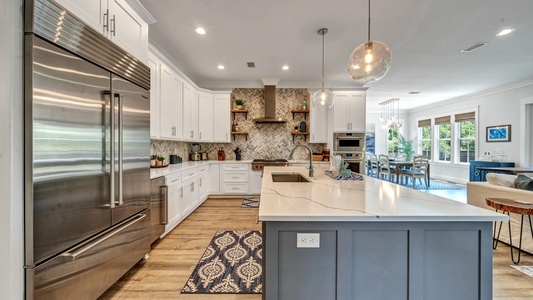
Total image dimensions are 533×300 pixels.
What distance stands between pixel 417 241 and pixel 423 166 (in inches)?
238

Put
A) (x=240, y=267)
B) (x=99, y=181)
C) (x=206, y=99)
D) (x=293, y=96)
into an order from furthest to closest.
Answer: (x=293, y=96) → (x=206, y=99) → (x=240, y=267) → (x=99, y=181)

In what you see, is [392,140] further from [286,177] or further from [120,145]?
[120,145]


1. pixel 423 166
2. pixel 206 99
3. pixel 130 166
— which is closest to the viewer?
pixel 130 166

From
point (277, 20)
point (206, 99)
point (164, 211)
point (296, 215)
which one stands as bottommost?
point (164, 211)

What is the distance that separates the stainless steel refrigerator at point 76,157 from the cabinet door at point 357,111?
4.72 metres

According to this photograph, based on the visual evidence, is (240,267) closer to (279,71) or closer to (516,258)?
(516,258)

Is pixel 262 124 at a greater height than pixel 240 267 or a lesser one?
greater

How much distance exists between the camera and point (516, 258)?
2.37m

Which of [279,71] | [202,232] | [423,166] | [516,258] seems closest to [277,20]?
[279,71]

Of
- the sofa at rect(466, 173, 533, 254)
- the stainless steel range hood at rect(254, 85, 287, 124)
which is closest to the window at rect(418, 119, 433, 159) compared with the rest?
the sofa at rect(466, 173, 533, 254)

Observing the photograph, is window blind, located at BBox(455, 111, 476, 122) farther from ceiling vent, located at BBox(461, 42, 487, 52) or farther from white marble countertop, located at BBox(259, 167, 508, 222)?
white marble countertop, located at BBox(259, 167, 508, 222)

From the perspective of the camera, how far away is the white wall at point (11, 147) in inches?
44.5

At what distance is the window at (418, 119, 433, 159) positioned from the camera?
8703 mm

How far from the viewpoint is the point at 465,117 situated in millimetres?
7148
